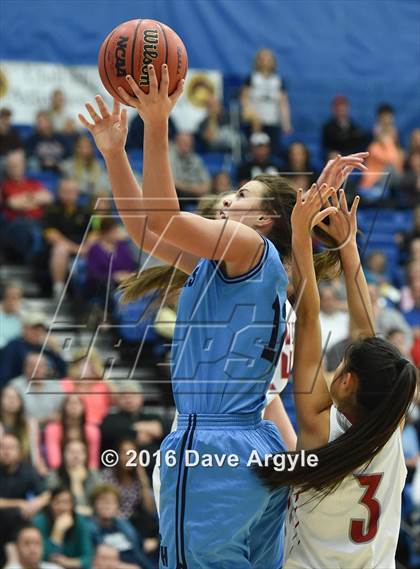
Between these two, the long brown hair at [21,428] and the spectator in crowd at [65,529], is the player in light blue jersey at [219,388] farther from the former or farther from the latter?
the long brown hair at [21,428]

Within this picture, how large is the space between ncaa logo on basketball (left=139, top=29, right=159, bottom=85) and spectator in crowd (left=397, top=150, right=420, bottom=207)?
25.9 ft

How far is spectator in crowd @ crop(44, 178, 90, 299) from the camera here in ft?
31.8

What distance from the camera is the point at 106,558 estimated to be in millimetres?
7355

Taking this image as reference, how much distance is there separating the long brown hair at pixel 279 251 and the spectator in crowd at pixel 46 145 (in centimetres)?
608

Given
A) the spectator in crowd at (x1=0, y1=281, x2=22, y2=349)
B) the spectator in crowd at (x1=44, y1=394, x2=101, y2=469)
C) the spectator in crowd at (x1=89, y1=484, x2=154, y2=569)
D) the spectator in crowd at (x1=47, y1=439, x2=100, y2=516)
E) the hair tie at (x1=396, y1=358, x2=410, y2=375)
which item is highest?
the spectator in crowd at (x1=0, y1=281, x2=22, y2=349)

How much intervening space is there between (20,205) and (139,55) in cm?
649

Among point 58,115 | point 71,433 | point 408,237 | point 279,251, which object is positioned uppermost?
point 58,115

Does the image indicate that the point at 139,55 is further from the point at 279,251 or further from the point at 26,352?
the point at 26,352

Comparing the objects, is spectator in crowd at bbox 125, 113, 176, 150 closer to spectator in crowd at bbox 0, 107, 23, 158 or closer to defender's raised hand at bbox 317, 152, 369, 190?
spectator in crowd at bbox 0, 107, 23, 158

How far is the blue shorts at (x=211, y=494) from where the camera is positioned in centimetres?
377

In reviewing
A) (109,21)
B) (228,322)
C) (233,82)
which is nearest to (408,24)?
(109,21)

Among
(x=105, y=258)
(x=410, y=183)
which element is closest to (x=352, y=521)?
(x=105, y=258)

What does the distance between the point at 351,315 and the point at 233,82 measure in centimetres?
786

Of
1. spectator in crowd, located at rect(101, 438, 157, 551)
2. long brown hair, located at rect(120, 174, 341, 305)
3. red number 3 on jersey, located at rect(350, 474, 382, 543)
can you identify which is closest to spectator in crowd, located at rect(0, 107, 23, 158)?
spectator in crowd, located at rect(101, 438, 157, 551)
